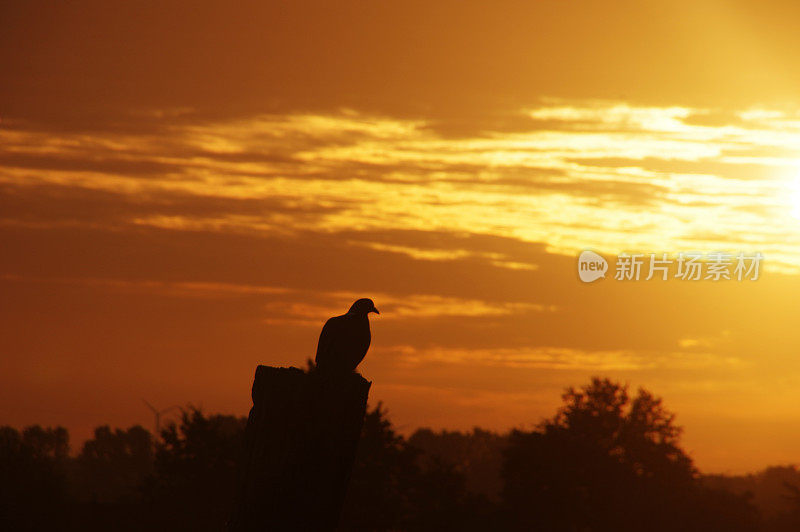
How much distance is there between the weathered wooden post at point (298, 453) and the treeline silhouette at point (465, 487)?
54496mm

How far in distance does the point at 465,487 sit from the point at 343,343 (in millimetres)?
69874

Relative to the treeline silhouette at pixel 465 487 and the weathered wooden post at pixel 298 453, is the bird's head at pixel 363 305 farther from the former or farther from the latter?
the treeline silhouette at pixel 465 487

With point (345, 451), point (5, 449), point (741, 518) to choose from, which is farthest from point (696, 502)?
point (345, 451)

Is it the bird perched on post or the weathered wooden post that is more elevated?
the bird perched on post

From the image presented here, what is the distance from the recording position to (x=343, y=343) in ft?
28.9

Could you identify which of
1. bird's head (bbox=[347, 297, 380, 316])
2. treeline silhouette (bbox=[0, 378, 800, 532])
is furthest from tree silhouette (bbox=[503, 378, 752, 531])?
bird's head (bbox=[347, 297, 380, 316])

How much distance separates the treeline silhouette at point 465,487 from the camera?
65812 millimetres

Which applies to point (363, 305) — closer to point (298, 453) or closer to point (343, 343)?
point (343, 343)

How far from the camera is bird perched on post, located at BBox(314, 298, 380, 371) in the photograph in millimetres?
8609

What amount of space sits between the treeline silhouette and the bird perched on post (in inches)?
2040

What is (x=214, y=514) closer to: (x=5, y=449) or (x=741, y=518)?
(x=5, y=449)

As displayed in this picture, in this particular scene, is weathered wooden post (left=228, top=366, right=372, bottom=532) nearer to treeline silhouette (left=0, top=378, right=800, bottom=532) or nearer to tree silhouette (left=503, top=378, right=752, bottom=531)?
treeline silhouette (left=0, top=378, right=800, bottom=532)

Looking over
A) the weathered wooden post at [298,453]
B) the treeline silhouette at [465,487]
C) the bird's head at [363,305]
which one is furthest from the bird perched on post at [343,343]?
the treeline silhouette at [465,487]

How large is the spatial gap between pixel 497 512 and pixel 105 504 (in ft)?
85.6
